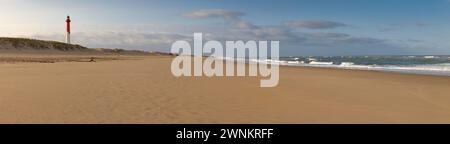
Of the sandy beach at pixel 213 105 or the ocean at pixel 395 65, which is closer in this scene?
the sandy beach at pixel 213 105

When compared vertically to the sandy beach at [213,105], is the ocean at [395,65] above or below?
above

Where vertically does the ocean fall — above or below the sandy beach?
above

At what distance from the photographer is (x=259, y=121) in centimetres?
708

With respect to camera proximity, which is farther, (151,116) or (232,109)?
(232,109)

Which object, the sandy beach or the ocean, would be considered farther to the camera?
the ocean

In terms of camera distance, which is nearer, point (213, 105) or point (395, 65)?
point (213, 105)
